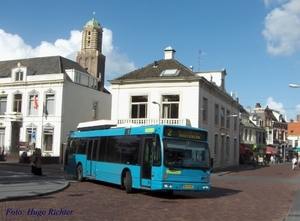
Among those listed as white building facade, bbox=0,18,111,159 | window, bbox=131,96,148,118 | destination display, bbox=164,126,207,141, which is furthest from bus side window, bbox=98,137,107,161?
white building facade, bbox=0,18,111,159

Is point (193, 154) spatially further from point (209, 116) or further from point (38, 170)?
point (209, 116)

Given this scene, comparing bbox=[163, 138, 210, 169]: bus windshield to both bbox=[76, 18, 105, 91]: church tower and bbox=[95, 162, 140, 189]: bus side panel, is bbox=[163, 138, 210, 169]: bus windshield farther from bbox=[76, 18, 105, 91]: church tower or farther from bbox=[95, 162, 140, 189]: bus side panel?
bbox=[76, 18, 105, 91]: church tower

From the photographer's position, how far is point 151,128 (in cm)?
1598

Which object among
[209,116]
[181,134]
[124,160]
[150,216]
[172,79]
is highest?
[172,79]

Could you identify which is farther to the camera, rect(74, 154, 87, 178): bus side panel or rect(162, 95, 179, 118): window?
rect(162, 95, 179, 118): window

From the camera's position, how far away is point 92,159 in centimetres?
2019

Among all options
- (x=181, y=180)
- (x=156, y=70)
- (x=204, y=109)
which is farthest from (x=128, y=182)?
(x=156, y=70)

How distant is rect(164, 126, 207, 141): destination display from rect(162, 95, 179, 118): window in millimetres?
20280

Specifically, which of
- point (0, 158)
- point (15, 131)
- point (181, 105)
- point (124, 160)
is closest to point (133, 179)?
point (124, 160)

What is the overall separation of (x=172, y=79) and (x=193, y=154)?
2117cm

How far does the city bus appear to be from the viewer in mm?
14953

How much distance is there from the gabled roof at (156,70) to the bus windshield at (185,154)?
70.1ft

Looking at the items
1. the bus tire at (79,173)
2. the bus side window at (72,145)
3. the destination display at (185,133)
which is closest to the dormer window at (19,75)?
the bus side window at (72,145)

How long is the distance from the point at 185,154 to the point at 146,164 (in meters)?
1.57
